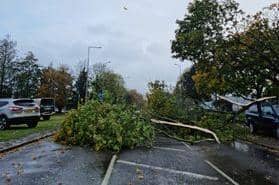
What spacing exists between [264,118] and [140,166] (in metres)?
13.8

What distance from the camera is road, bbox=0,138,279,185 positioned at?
873 cm

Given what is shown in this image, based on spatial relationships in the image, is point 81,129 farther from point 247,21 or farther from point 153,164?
point 247,21

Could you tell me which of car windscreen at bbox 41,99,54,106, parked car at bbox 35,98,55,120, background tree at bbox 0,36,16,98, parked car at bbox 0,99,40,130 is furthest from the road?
background tree at bbox 0,36,16,98

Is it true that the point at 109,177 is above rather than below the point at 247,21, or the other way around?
below

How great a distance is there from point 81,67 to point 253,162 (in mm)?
60860

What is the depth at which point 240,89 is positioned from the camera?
2978cm

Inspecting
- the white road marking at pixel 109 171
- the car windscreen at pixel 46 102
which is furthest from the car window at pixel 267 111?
the car windscreen at pixel 46 102

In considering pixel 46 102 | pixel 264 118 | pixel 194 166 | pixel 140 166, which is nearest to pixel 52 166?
pixel 140 166

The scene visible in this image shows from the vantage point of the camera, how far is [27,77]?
64.1 metres

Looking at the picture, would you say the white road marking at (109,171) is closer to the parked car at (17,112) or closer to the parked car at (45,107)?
the parked car at (17,112)

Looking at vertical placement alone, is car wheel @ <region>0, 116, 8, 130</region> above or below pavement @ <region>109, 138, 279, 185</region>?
above

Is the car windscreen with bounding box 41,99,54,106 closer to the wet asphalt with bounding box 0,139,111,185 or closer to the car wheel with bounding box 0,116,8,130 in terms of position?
the car wheel with bounding box 0,116,8,130

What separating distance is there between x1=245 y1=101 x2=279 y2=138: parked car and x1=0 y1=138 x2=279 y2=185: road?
659 centimetres

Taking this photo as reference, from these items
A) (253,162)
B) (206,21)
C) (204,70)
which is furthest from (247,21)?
(253,162)
